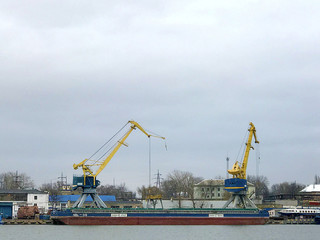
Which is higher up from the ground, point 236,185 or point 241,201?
point 236,185

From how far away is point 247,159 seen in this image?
8219cm

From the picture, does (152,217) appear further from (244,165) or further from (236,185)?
(244,165)
